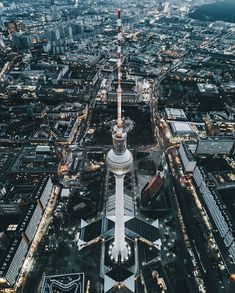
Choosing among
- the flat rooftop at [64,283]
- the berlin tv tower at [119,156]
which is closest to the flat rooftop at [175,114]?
the berlin tv tower at [119,156]

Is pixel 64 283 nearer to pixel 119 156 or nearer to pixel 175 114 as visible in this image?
pixel 119 156

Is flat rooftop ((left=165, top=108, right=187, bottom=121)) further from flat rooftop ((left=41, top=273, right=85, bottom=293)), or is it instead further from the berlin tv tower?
flat rooftop ((left=41, top=273, right=85, bottom=293))

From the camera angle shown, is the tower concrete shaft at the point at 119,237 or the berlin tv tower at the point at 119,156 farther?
the tower concrete shaft at the point at 119,237

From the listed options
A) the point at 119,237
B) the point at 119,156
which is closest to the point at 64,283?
the point at 119,237

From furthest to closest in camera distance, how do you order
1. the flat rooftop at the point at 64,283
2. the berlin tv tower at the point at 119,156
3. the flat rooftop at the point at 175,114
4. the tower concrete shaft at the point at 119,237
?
the flat rooftop at the point at 175,114
the tower concrete shaft at the point at 119,237
the flat rooftop at the point at 64,283
the berlin tv tower at the point at 119,156

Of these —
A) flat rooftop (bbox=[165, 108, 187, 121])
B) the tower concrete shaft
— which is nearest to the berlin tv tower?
the tower concrete shaft

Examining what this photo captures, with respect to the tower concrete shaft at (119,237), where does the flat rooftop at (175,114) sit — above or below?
below

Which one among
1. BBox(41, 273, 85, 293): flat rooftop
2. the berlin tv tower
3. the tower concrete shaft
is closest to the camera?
the berlin tv tower

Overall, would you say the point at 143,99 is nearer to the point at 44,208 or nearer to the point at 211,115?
the point at 211,115

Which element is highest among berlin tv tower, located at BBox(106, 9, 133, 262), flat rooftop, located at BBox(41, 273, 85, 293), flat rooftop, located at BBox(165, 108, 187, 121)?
berlin tv tower, located at BBox(106, 9, 133, 262)

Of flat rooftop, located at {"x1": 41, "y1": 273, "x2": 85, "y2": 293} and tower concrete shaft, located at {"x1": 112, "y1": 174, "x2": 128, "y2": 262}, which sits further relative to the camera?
tower concrete shaft, located at {"x1": 112, "y1": 174, "x2": 128, "y2": 262}

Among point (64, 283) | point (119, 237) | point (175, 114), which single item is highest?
point (119, 237)

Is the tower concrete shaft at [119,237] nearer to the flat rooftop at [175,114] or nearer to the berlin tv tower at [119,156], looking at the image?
the berlin tv tower at [119,156]
